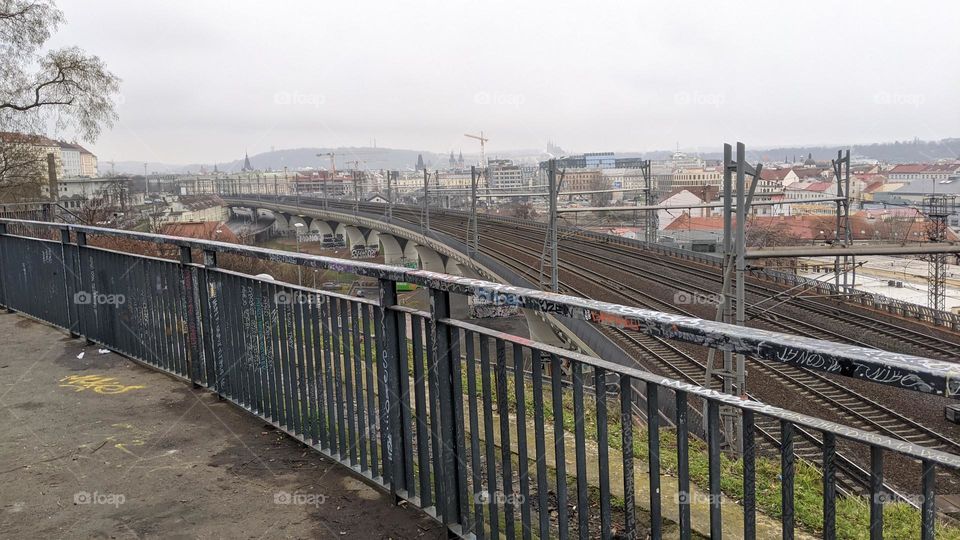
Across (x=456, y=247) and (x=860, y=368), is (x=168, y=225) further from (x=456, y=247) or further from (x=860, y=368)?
(x=860, y=368)

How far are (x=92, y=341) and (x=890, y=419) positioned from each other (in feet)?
46.5

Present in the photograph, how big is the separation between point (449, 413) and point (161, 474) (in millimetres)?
1580

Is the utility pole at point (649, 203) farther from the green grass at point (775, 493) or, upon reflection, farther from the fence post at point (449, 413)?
the fence post at point (449, 413)

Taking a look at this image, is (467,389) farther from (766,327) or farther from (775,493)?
(766,327)

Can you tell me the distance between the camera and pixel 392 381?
2.99 meters

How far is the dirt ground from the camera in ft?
9.52

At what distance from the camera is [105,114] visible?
22609mm

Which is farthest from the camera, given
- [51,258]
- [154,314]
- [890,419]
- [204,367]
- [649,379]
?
[890,419]

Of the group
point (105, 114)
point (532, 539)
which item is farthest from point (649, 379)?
point (105, 114)

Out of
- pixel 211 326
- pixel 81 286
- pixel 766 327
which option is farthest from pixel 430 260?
pixel 211 326

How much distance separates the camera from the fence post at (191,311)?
443 cm

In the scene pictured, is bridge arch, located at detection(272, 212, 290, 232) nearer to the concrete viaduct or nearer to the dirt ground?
the concrete viaduct

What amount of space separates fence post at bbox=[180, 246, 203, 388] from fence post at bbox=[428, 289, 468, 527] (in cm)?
226

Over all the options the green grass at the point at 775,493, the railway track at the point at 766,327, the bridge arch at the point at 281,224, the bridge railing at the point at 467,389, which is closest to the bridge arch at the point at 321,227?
the bridge arch at the point at 281,224
